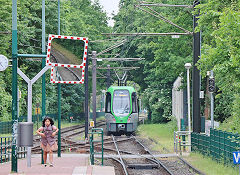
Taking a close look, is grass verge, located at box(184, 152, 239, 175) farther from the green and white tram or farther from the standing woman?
the green and white tram

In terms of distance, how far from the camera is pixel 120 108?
37906 millimetres

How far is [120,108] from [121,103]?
37 centimetres

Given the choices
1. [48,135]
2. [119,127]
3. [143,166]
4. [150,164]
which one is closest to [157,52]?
[119,127]

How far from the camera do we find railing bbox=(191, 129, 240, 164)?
1714 centimetres

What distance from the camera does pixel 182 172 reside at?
58.0 ft

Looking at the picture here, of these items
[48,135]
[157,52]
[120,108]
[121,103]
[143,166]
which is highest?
[157,52]

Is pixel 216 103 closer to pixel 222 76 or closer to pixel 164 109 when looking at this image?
pixel 164 109

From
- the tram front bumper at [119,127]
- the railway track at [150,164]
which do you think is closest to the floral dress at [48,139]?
the railway track at [150,164]

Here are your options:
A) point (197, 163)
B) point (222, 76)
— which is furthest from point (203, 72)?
point (197, 163)

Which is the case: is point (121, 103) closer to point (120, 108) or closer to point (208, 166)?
point (120, 108)

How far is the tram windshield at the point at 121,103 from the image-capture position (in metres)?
37.8

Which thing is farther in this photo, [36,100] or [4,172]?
[36,100]

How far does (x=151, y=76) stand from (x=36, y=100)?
11233 mm

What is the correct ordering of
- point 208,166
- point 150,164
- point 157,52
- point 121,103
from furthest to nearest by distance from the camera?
point 121,103, point 157,52, point 150,164, point 208,166
